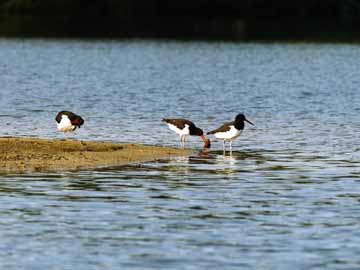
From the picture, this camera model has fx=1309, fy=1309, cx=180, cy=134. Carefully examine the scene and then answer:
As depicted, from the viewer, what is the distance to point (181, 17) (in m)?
130

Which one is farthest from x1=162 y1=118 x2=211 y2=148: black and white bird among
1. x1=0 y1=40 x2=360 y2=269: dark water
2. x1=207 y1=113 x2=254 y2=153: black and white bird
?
x1=207 y1=113 x2=254 y2=153: black and white bird

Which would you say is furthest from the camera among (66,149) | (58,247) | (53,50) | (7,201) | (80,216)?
(53,50)

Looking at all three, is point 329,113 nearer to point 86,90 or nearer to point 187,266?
point 86,90

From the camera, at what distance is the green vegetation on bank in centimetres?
11544

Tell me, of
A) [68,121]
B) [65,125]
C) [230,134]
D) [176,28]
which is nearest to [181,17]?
[176,28]

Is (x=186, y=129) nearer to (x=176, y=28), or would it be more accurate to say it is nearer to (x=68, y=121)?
(x=68, y=121)

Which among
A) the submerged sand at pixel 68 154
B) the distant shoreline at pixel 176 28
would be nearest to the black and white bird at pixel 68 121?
the submerged sand at pixel 68 154

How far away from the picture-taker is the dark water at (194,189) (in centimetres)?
1820

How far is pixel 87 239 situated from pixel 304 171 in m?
9.52

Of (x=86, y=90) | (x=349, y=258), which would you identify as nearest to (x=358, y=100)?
(x=86, y=90)

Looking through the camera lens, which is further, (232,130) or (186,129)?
(186,129)

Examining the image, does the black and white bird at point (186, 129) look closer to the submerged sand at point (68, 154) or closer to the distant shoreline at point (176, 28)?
the submerged sand at point (68, 154)

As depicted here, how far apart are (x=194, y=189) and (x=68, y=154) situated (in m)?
5.13

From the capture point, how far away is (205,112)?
44.8 metres
